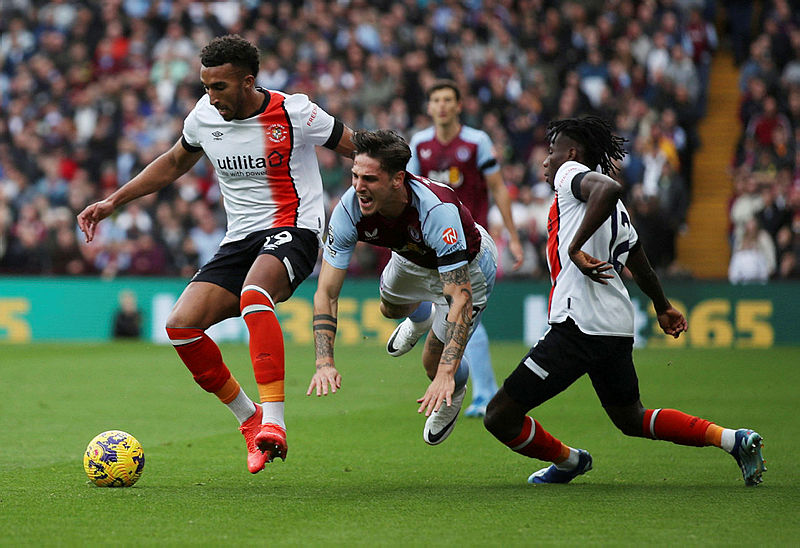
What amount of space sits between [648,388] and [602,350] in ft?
18.5

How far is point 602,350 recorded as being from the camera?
610 centimetres

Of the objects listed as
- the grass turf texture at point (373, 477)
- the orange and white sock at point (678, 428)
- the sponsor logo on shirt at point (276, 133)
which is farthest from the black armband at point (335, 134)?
the orange and white sock at point (678, 428)

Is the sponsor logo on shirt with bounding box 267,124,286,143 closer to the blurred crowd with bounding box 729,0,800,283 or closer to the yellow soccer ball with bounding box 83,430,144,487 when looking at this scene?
the yellow soccer ball with bounding box 83,430,144,487

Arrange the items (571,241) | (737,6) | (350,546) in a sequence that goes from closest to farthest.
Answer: (350,546) < (571,241) < (737,6)

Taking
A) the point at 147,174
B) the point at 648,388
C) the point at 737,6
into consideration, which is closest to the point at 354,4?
the point at 737,6

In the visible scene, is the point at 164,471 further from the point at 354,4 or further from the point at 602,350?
the point at 354,4

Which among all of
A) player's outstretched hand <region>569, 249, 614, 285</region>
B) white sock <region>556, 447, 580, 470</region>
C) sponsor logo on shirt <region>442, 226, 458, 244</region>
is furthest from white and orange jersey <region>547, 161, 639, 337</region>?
white sock <region>556, 447, 580, 470</region>

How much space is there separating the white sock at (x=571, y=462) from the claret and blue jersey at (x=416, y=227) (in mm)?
1268

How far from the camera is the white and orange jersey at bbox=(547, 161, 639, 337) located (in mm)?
6113

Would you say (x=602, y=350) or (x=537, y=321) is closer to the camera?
(x=602, y=350)

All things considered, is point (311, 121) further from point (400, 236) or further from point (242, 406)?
point (242, 406)

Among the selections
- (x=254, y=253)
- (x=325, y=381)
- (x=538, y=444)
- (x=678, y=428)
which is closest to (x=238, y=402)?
(x=254, y=253)

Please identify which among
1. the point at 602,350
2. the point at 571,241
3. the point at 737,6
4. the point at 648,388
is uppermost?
the point at 737,6

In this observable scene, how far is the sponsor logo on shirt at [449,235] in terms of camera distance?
6.09m
